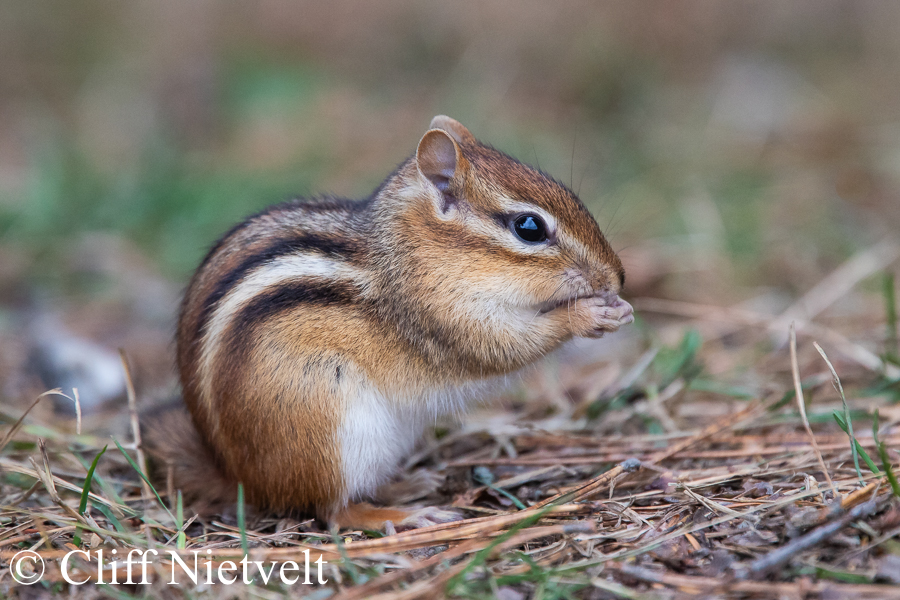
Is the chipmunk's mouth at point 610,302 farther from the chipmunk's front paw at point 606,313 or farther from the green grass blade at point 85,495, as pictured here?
the green grass blade at point 85,495

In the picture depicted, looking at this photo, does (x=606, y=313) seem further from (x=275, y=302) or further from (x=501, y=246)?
(x=275, y=302)

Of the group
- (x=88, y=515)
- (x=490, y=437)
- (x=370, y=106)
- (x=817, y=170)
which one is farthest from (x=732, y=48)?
(x=88, y=515)

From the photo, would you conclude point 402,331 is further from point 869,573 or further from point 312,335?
point 869,573

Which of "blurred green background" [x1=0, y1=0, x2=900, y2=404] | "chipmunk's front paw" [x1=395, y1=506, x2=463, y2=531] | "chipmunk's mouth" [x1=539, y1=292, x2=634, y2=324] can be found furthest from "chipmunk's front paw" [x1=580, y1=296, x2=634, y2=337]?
"blurred green background" [x1=0, y1=0, x2=900, y2=404]

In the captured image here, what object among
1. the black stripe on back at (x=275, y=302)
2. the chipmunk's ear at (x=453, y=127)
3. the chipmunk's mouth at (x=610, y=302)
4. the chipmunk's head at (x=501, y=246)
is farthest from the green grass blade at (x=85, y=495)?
the chipmunk's ear at (x=453, y=127)

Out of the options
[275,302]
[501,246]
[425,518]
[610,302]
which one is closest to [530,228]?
[501,246]

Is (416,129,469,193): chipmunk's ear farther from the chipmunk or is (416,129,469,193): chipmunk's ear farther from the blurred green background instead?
the blurred green background

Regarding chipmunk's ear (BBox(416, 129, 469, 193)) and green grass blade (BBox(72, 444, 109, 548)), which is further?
chipmunk's ear (BBox(416, 129, 469, 193))
